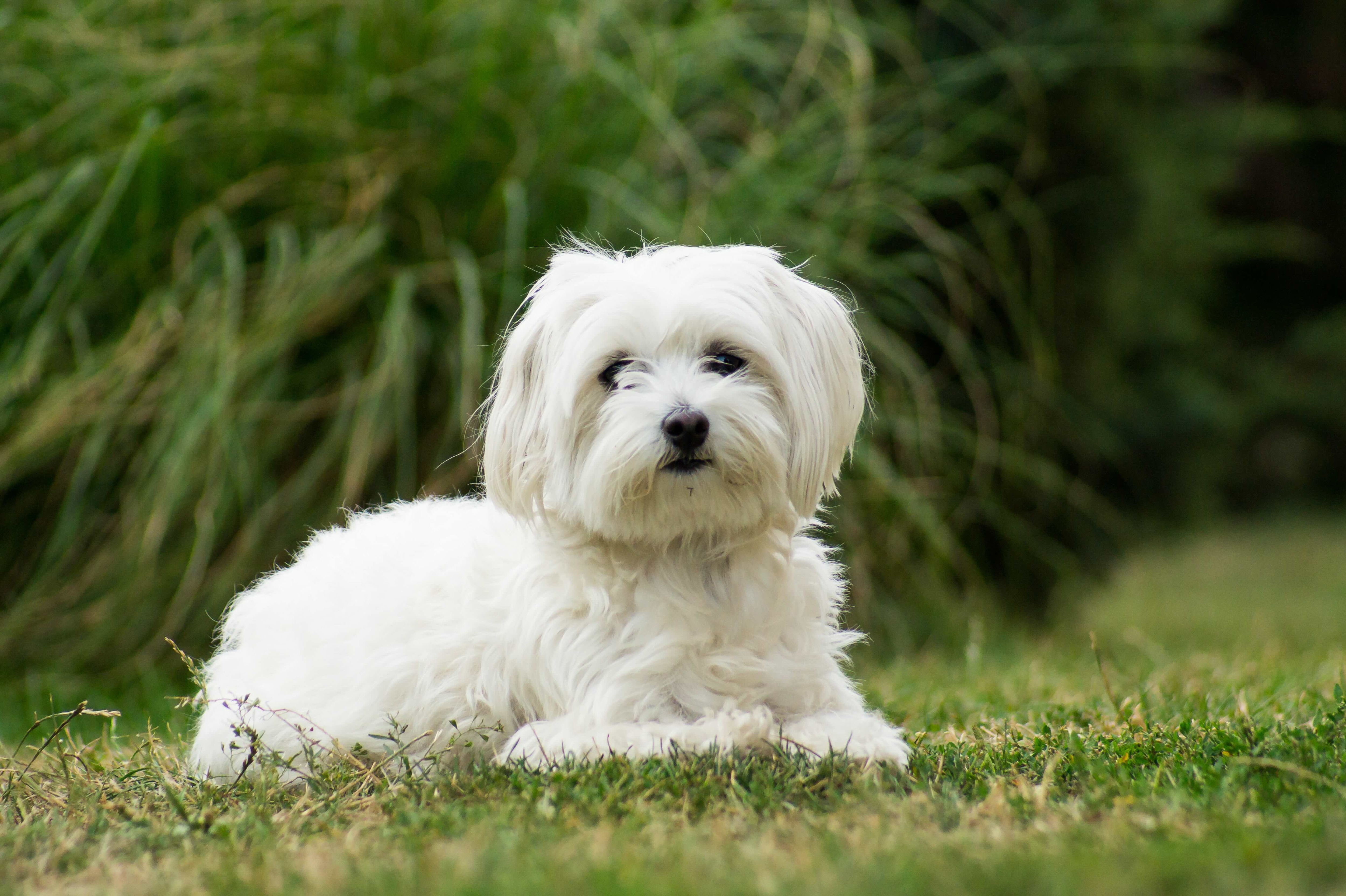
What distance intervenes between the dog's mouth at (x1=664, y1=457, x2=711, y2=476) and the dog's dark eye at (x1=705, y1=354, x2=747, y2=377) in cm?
26

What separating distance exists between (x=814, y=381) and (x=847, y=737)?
813 millimetres

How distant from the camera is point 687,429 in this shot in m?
2.74

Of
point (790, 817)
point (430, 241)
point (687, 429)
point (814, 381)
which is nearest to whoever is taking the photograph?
point (790, 817)

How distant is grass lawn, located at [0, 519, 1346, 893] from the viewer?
1890 mm

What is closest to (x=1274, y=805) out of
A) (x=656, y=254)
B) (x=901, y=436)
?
(x=656, y=254)

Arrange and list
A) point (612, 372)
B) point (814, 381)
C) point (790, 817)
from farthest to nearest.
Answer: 1. point (814, 381)
2. point (612, 372)
3. point (790, 817)

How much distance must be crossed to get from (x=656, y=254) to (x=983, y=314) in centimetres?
349

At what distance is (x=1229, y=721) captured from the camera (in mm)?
3285

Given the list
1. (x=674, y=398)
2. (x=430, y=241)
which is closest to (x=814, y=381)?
(x=674, y=398)

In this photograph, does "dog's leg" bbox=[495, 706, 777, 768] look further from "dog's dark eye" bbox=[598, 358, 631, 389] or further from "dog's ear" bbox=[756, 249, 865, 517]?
"dog's dark eye" bbox=[598, 358, 631, 389]

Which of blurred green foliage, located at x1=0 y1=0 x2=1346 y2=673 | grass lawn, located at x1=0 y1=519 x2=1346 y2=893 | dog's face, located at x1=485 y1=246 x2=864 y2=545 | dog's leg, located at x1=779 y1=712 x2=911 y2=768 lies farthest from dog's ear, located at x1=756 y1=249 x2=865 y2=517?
blurred green foliage, located at x1=0 y1=0 x2=1346 y2=673

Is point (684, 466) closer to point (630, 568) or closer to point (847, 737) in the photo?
point (630, 568)

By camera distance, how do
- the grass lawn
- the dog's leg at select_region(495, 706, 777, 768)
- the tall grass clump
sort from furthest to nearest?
the tall grass clump < the dog's leg at select_region(495, 706, 777, 768) < the grass lawn

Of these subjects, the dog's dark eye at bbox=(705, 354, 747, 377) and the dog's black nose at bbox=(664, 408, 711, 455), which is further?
the dog's dark eye at bbox=(705, 354, 747, 377)
